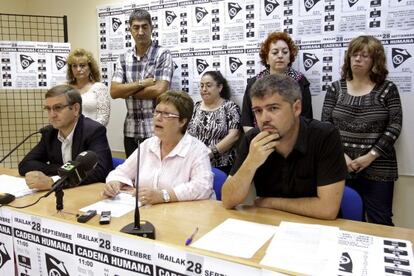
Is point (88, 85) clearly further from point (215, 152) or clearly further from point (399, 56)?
point (399, 56)

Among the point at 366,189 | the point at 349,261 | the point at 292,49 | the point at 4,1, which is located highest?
the point at 4,1

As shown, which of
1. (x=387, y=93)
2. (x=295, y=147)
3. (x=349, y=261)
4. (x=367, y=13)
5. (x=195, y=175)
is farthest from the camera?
(x=367, y=13)

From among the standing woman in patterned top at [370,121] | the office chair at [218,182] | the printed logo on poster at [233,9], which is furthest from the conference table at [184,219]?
the printed logo on poster at [233,9]

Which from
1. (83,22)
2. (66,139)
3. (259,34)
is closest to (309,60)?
(259,34)

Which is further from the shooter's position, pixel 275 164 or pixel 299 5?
pixel 299 5

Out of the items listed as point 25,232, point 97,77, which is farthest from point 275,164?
point 97,77

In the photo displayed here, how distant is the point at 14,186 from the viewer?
2.07 metres

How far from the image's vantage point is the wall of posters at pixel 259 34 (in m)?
2.72

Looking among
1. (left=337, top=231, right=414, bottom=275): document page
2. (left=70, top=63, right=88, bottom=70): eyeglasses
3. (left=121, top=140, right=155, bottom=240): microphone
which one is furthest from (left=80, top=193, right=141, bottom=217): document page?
(left=70, top=63, right=88, bottom=70): eyeglasses

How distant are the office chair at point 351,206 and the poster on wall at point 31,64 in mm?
2943

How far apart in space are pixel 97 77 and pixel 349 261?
113 inches

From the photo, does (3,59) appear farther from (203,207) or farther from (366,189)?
(366,189)

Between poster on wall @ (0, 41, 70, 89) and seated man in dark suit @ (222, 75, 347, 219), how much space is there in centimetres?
265

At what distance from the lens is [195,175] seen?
1971 millimetres
